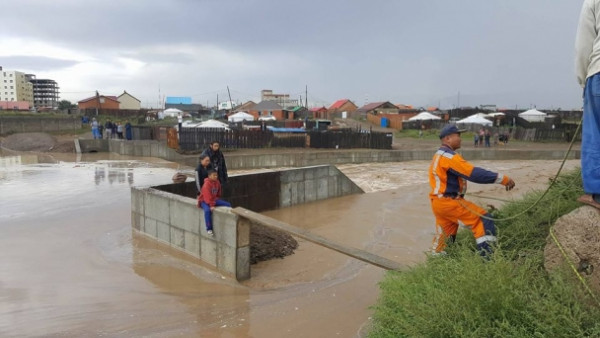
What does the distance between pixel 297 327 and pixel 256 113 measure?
6232cm

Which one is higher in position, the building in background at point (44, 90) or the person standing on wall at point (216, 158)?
the building in background at point (44, 90)

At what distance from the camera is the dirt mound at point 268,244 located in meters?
7.86

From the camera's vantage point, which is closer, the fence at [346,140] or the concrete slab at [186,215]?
the concrete slab at [186,215]

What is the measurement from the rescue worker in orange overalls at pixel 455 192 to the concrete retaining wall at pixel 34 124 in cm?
3934

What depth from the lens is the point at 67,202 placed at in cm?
1230

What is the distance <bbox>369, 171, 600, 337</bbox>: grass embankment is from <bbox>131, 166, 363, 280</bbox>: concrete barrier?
10.9 ft

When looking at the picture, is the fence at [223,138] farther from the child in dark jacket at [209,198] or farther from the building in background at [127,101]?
the building in background at [127,101]

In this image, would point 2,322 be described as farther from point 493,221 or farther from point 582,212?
point 582,212

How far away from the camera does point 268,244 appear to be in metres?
8.16

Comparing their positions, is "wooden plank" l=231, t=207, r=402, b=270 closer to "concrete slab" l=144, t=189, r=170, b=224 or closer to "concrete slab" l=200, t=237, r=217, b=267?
"concrete slab" l=200, t=237, r=217, b=267

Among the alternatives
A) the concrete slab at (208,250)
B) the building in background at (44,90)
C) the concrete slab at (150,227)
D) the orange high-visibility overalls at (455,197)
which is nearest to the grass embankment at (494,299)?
the orange high-visibility overalls at (455,197)

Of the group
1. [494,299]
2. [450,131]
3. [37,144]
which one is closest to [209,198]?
[450,131]

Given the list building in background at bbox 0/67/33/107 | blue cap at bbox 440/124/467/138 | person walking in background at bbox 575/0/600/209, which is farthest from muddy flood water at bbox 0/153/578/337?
building in background at bbox 0/67/33/107

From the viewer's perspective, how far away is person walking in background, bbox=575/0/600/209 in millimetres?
3209
